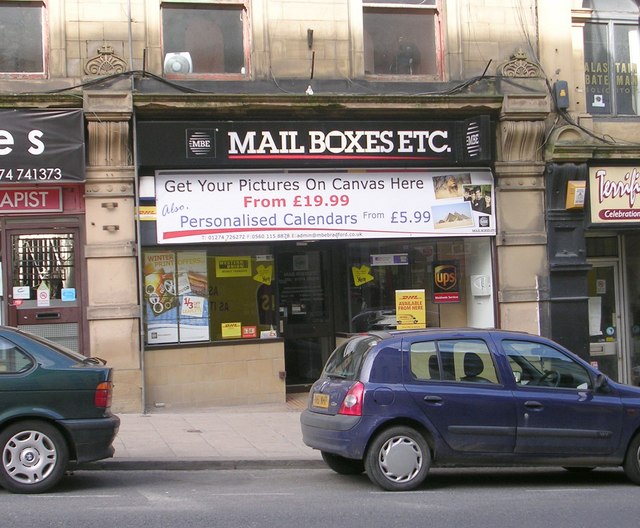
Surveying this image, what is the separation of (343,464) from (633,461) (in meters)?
2.96

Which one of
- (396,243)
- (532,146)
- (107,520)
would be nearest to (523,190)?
(532,146)

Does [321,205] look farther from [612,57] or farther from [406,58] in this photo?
[612,57]

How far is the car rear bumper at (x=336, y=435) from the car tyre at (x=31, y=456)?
7.88ft

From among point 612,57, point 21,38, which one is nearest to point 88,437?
point 21,38

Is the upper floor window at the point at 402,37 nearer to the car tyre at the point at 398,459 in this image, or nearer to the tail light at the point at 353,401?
the tail light at the point at 353,401

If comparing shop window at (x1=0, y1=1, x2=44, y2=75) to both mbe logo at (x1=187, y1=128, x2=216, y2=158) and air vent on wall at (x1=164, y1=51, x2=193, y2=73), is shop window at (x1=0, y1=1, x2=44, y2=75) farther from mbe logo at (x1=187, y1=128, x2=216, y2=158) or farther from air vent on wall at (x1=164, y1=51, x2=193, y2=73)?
mbe logo at (x1=187, y1=128, x2=216, y2=158)

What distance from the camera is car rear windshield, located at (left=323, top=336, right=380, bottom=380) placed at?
8617mm

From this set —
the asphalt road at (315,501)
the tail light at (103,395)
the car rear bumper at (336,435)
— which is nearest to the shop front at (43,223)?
the asphalt road at (315,501)

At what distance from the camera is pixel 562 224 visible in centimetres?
1435

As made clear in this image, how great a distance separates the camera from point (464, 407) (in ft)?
27.5

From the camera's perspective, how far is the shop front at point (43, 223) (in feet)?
40.5

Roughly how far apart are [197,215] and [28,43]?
3.58m

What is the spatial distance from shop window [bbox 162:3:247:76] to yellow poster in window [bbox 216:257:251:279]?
115 inches

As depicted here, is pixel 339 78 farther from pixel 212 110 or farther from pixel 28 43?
pixel 28 43
